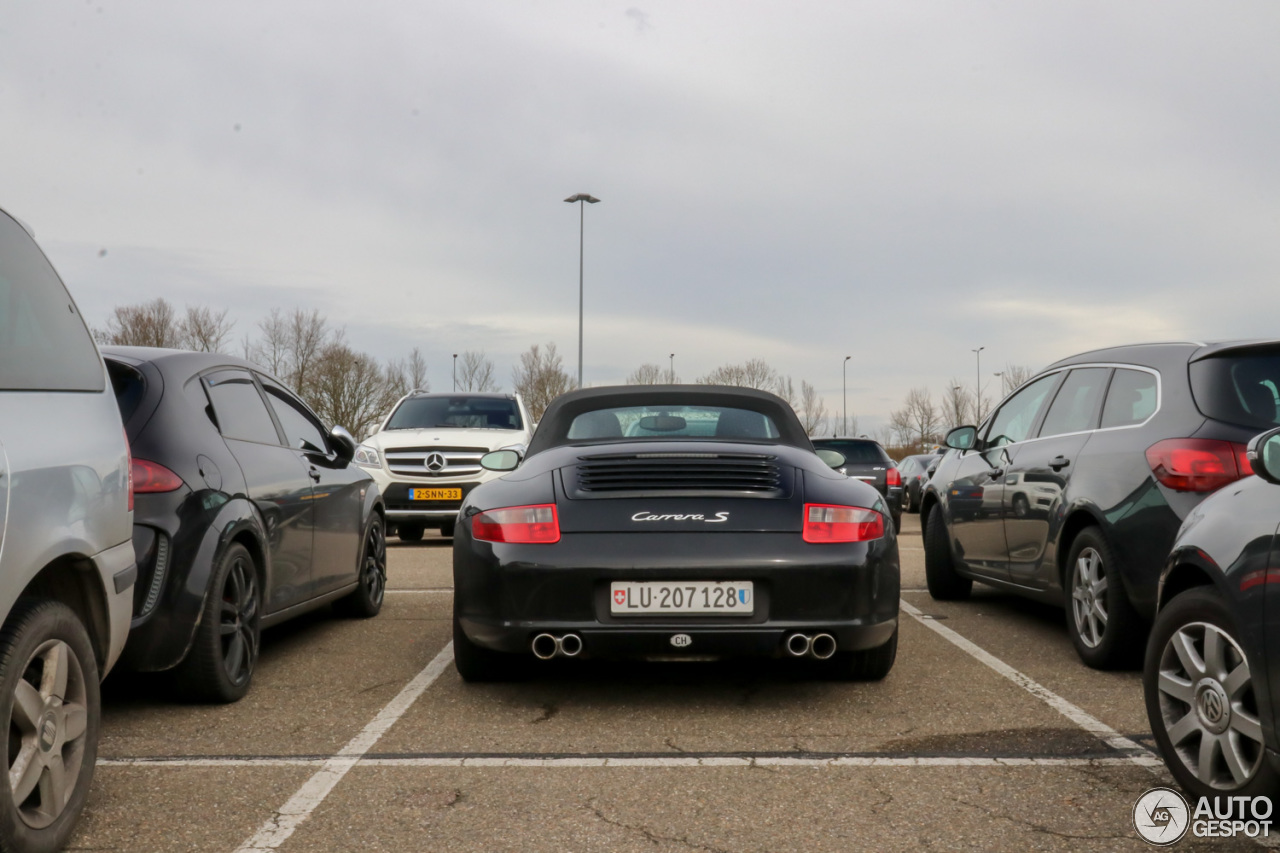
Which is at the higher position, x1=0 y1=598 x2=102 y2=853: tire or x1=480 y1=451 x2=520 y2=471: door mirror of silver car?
x1=480 y1=451 x2=520 y2=471: door mirror of silver car

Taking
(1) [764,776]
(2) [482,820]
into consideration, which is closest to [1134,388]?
(1) [764,776]

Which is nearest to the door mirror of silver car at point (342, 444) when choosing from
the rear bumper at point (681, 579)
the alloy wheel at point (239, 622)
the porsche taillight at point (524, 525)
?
the alloy wheel at point (239, 622)

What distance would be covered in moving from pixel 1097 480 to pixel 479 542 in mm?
2894

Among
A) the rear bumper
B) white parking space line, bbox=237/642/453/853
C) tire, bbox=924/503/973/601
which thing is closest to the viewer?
white parking space line, bbox=237/642/453/853

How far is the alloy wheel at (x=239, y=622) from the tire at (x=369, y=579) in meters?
1.95

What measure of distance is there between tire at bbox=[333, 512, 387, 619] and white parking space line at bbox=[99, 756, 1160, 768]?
3130 mm

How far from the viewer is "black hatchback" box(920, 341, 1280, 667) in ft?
15.9

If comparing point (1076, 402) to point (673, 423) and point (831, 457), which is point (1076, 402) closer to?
point (831, 457)

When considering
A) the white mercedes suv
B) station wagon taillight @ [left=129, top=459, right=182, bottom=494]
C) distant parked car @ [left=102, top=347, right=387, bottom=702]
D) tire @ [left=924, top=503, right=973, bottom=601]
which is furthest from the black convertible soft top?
the white mercedes suv

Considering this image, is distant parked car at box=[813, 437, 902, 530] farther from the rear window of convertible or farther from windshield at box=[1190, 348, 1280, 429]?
windshield at box=[1190, 348, 1280, 429]

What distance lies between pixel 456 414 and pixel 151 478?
10520 mm

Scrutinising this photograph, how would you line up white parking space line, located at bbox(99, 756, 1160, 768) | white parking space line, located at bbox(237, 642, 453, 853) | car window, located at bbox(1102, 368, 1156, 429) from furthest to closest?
car window, located at bbox(1102, 368, 1156, 429)
white parking space line, located at bbox(99, 756, 1160, 768)
white parking space line, located at bbox(237, 642, 453, 853)

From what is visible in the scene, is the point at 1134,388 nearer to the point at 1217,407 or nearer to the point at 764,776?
the point at 1217,407

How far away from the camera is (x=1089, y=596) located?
5.61m
